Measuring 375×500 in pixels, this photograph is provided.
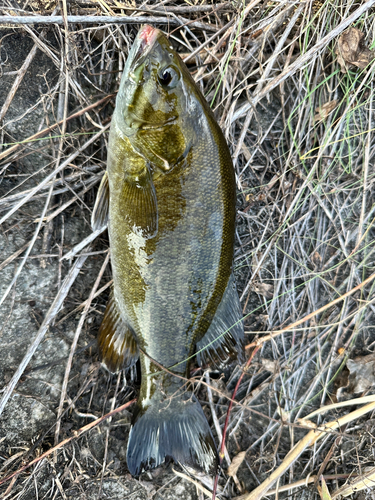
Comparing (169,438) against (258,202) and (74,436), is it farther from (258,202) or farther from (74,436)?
(258,202)

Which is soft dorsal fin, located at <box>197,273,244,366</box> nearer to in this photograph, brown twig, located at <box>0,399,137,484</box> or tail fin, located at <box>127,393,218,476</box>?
tail fin, located at <box>127,393,218,476</box>

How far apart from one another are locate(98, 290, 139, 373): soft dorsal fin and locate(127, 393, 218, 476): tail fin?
305mm

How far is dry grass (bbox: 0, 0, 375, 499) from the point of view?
85.0 inches

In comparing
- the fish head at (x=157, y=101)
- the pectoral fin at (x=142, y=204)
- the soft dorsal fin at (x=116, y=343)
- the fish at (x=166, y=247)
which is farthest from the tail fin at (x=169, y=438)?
the fish head at (x=157, y=101)

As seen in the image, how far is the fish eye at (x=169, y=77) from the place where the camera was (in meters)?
1.64

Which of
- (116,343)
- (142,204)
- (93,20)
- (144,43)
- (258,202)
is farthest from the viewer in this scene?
(258,202)

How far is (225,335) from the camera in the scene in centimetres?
208

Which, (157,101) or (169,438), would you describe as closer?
(157,101)

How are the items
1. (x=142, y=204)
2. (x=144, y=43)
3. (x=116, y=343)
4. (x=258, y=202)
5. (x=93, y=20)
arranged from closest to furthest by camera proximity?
1. (x=144, y=43)
2. (x=142, y=204)
3. (x=93, y=20)
4. (x=116, y=343)
5. (x=258, y=202)

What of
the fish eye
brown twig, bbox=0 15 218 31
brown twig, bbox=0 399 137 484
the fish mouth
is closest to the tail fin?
brown twig, bbox=0 399 137 484

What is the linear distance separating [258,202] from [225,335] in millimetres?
990

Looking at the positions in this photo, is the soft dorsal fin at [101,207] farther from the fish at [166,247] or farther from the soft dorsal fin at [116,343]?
the soft dorsal fin at [116,343]

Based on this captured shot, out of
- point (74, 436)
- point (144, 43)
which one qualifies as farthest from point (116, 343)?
point (144, 43)

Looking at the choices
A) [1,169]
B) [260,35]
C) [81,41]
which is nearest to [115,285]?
[1,169]
